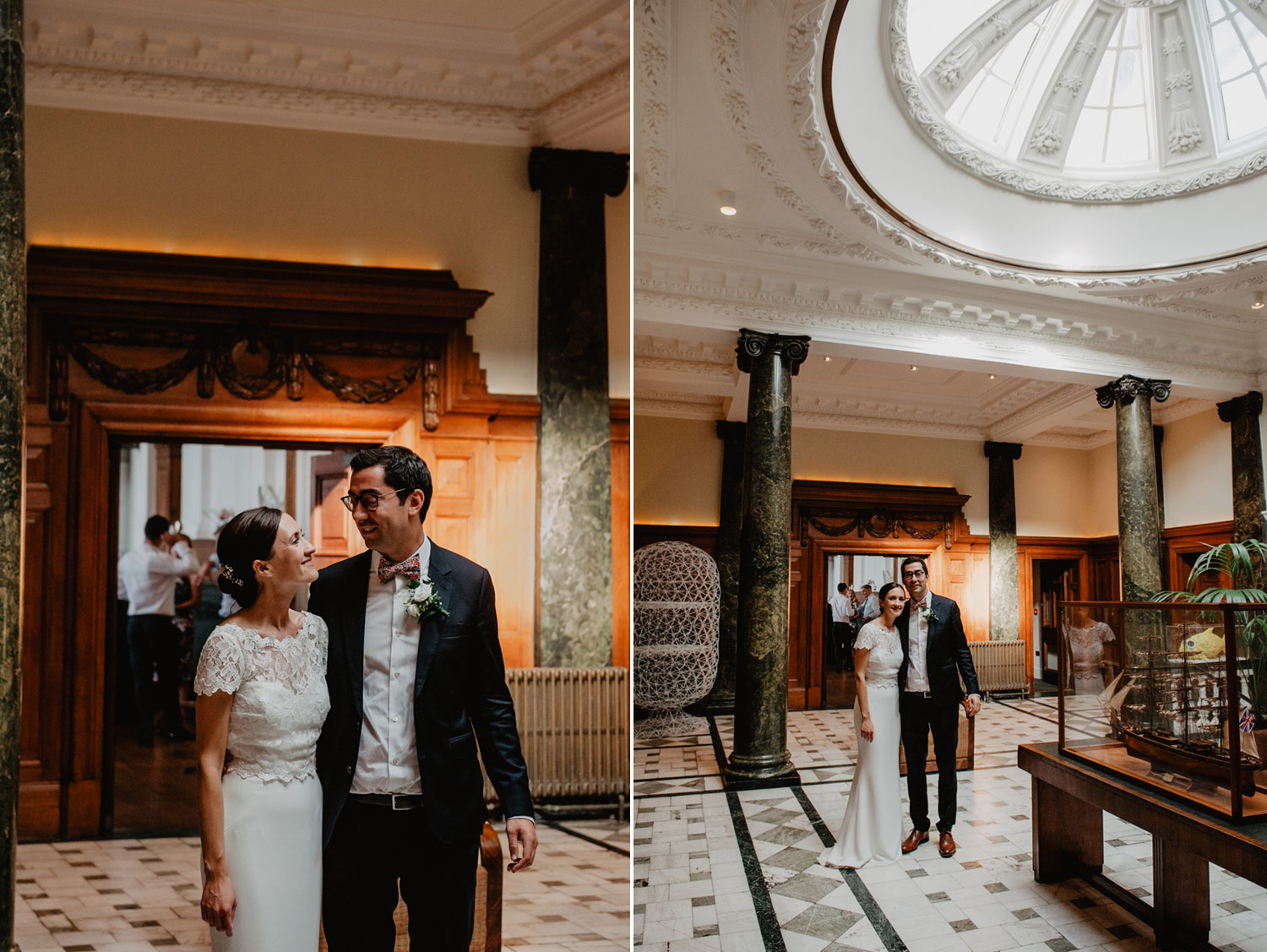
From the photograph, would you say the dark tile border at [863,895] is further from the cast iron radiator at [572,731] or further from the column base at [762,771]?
the cast iron radiator at [572,731]

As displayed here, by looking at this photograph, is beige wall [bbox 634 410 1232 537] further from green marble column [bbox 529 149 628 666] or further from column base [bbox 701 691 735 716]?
green marble column [bbox 529 149 628 666]

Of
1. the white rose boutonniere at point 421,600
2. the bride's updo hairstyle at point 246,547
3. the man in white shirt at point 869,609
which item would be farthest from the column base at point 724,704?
the bride's updo hairstyle at point 246,547

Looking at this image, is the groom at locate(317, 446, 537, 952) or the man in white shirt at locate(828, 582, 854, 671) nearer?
the groom at locate(317, 446, 537, 952)

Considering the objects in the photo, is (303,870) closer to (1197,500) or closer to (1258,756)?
(1258,756)

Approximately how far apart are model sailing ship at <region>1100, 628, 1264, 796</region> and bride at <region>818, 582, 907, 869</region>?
25.3 inches

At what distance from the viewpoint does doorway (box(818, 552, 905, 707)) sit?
2.64m

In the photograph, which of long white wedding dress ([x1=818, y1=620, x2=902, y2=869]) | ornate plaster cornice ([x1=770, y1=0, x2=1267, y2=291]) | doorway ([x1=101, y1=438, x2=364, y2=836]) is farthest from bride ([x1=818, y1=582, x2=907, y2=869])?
doorway ([x1=101, y1=438, x2=364, y2=836])

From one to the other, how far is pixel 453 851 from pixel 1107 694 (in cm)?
188

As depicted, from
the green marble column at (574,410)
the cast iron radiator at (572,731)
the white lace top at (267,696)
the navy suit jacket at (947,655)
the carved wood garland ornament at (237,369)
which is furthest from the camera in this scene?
the green marble column at (574,410)

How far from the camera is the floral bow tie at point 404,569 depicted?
1.93 m

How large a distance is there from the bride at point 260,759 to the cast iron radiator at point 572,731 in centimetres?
261

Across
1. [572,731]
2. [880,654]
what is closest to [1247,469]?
[880,654]

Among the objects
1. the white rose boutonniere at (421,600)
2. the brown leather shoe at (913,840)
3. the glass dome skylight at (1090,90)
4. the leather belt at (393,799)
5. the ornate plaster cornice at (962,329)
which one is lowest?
the brown leather shoe at (913,840)

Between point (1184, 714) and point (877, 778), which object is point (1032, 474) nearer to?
point (1184, 714)
